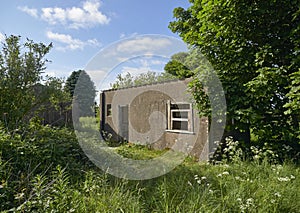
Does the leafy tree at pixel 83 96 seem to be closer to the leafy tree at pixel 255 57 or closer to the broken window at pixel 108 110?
the broken window at pixel 108 110

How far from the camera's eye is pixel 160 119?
8375 mm

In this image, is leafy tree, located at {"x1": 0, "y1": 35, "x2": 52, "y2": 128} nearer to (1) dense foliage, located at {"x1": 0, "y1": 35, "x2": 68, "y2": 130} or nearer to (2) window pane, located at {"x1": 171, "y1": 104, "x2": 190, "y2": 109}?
(1) dense foliage, located at {"x1": 0, "y1": 35, "x2": 68, "y2": 130}

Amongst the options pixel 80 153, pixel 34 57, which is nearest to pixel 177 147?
pixel 80 153

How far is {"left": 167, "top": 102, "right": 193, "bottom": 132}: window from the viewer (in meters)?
6.92

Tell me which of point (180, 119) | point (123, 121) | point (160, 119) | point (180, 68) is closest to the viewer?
point (180, 119)

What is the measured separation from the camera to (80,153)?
440 cm

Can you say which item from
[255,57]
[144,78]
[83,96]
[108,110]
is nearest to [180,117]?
[144,78]

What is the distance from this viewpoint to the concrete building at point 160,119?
6.63m

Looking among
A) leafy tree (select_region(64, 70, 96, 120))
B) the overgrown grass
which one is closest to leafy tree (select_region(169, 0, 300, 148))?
the overgrown grass

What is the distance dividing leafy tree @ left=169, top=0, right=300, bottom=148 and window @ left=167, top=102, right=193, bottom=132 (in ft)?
4.96

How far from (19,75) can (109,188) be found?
3.61 meters

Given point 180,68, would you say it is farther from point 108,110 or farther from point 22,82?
point 22,82

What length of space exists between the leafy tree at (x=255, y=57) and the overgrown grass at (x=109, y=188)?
1193mm

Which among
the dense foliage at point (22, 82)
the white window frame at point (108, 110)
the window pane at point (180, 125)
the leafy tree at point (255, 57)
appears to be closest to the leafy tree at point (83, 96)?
the white window frame at point (108, 110)
